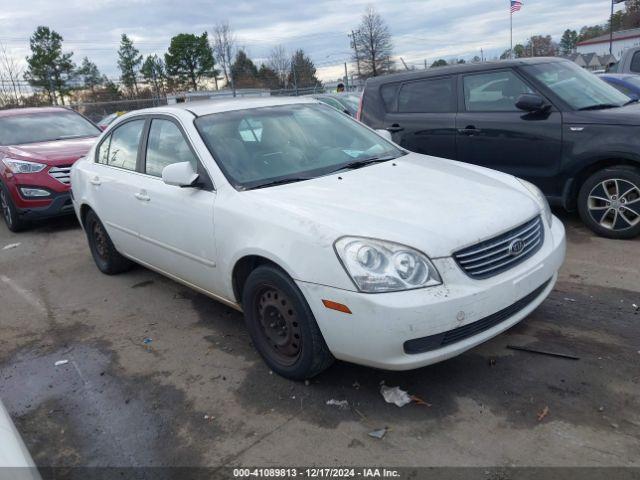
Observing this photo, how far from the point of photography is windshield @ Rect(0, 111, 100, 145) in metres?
8.44

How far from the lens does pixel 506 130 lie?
5.86 metres

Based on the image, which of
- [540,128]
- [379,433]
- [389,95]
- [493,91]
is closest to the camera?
[379,433]

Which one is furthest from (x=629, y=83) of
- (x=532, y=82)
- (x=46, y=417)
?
(x=46, y=417)

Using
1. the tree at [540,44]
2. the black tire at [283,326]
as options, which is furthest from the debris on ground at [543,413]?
the tree at [540,44]

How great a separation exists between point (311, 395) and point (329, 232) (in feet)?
3.29

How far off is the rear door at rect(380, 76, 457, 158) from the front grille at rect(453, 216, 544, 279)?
3.34 metres

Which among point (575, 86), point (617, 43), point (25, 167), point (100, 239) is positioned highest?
point (617, 43)

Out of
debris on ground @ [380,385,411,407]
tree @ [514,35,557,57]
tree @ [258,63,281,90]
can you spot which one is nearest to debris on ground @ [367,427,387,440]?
debris on ground @ [380,385,411,407]

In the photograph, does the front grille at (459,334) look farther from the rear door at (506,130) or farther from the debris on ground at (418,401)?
the rear door at (506,130)

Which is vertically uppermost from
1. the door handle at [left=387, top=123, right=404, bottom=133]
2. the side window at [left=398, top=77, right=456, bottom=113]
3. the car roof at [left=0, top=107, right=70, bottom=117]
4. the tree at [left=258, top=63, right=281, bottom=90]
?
the tree at [left=258, top=63, right=281, bottom=90]

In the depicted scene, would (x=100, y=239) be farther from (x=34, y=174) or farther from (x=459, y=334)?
(x=459, y=334)

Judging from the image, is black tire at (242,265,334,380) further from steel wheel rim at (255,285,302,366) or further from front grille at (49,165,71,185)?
front grille at (49,165,71,185)

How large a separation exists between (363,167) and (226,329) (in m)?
1.59

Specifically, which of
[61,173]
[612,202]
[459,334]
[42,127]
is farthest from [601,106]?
[42,127]
